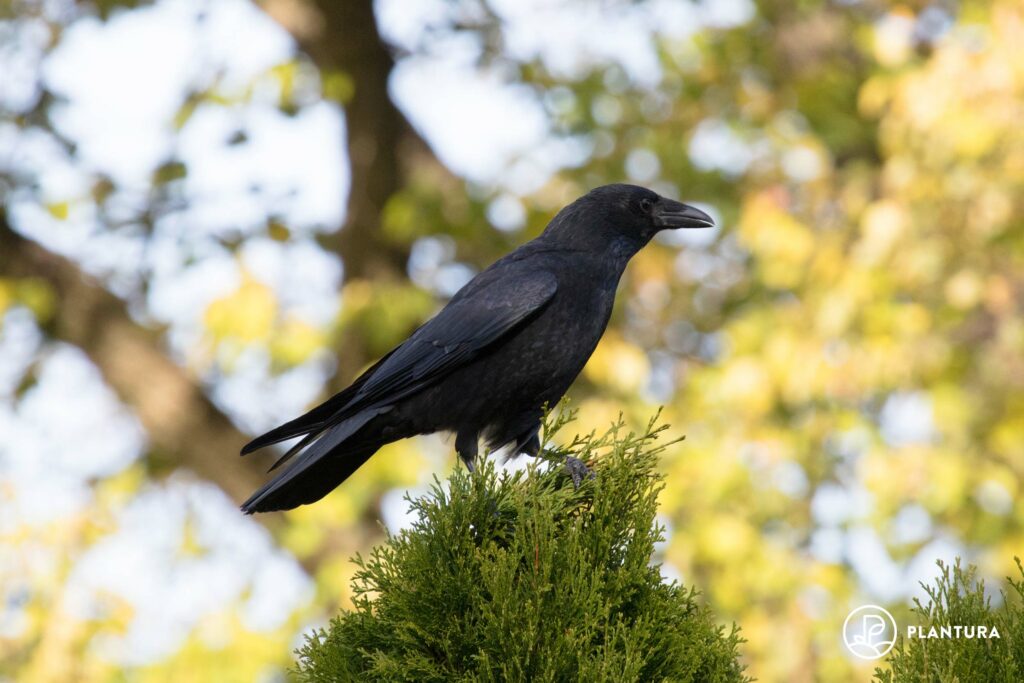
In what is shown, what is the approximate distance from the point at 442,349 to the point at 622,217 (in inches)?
37.4

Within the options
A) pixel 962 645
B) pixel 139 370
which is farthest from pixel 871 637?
pixel 139 370

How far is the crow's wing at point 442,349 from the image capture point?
12.1 feet

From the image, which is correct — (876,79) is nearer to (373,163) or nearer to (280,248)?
(373,163)

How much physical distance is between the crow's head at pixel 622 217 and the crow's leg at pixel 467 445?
85cm

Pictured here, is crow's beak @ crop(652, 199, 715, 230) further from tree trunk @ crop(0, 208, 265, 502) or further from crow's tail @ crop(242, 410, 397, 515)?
tree trunk @ crop(0, 208, 265, 502)

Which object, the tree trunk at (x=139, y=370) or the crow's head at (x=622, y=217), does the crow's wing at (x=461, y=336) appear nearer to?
the crow's head at (x=622, y=217)

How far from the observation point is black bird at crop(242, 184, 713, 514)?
3.67 meters

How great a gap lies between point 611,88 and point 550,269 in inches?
190

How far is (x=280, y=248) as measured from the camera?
8.35 m

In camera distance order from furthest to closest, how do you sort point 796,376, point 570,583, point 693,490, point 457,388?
1. point 693,490
2. point 796,376
3. point 457,388
4. point 570,583

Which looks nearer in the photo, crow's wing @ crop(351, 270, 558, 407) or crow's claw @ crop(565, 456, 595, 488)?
crow's claw @ crop(565, 456, 595, 488)

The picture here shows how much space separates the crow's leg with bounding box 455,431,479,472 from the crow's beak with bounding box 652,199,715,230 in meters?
1.16

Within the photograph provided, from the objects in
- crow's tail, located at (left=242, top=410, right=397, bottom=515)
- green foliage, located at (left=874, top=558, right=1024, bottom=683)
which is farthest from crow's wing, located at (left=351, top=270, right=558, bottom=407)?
green foliage, located at (left=874, top=558, right=1024, bottom=683)

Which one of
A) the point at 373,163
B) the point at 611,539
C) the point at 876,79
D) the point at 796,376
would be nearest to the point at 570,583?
the point at 611,539
